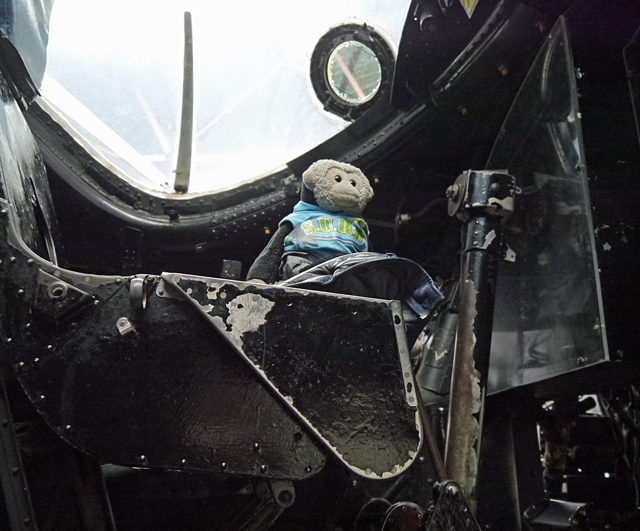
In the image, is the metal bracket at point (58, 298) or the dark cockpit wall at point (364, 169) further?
the dark cockpit wall at point (364, 169)

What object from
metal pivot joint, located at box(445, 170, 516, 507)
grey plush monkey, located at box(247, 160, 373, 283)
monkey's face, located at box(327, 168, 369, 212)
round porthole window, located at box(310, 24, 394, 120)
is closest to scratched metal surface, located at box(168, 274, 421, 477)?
metal pivot joint, located at box(445, 170, 516, 507)

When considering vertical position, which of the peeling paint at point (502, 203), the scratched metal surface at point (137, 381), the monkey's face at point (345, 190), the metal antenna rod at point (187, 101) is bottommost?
the scratched metal surface at point (137, 381)

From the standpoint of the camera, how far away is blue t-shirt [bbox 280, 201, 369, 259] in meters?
2.15

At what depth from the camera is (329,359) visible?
154 centimetres

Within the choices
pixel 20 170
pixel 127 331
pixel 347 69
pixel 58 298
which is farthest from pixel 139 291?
pixel 347 69

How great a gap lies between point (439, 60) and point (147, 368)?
2.06 metres

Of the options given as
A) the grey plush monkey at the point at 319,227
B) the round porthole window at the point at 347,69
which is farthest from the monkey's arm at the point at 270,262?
the round porthole window at the point at 347,69

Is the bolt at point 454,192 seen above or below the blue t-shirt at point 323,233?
above

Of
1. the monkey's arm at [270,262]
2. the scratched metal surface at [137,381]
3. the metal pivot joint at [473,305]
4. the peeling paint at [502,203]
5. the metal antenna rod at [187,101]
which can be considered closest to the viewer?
the scratched metal surface at [137,381]

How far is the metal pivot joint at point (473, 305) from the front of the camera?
1.85 m

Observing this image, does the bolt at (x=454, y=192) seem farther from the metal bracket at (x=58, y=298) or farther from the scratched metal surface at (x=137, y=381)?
the metal bracket at (x=58, y=298)

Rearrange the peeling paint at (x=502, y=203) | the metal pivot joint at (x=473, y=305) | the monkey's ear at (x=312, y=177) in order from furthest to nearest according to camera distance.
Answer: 1. the monkey's ear at (x=312, y=177)
2. the peeling paint at (x=502, y=203)
3. the metal pivot joint at (x=473, y=305)

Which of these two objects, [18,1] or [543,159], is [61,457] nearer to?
[18,1]

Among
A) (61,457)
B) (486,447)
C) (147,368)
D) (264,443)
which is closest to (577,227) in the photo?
(486,447)
